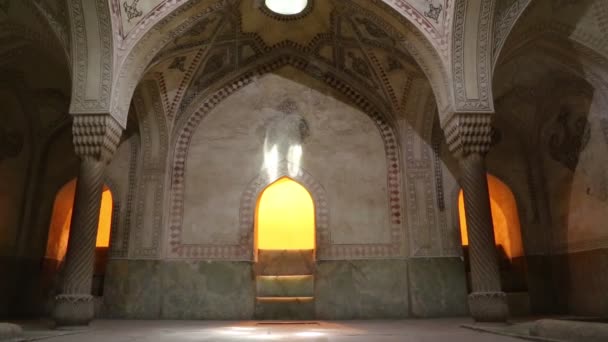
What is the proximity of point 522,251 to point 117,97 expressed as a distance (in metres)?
7.64

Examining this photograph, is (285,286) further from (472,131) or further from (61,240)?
(472,131)

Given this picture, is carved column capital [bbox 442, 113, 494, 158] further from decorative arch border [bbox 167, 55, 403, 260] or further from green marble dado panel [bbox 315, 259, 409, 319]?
green marble dado panel [bbox 315, 259, 409, 319]

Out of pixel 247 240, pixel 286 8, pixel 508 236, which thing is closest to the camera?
pixel 247 240

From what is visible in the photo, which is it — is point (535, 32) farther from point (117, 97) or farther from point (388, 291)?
point (117, 97)

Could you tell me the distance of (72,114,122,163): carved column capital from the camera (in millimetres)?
6398

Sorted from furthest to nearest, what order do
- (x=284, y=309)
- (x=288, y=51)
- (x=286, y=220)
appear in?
1. (x=286, y=220)
2. (x=288, y=51)
3. (x=284, y=309)

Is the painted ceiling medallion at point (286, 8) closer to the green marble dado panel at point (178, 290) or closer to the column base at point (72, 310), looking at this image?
the green marble dado panel at point (178, 290)

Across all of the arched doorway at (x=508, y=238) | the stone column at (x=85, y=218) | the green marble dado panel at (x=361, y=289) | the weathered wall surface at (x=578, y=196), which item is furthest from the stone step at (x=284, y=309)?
the weathered wall surface at (x=578, y=196)

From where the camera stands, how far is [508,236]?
9.45 meters

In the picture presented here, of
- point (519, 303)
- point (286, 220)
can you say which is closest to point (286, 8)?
point (286, 220)

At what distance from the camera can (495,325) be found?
18.6ft

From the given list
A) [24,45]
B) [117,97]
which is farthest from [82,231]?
[24,45]

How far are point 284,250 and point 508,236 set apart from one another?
4.92m

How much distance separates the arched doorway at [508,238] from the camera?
8.89 meters
